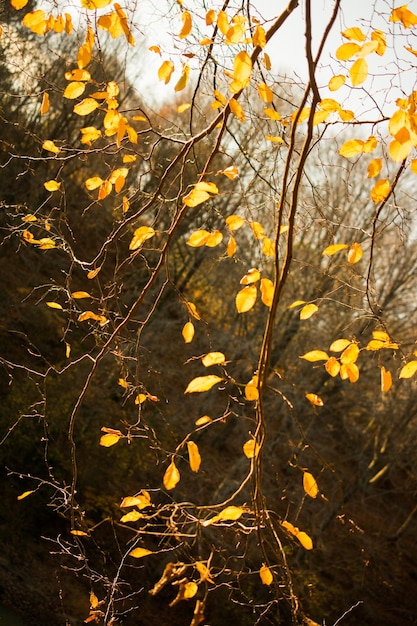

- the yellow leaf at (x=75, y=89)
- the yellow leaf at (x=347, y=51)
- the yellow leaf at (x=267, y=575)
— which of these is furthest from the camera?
the yellow leaf at (x=75, y=89)

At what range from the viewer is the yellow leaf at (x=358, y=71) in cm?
120

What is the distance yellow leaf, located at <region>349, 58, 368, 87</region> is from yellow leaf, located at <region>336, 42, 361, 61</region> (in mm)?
18

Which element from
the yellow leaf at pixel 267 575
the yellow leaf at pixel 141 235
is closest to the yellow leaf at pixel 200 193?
the yellow leaf at pixel 141 235

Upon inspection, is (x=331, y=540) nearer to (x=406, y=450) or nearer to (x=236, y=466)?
(x=406, y=450)

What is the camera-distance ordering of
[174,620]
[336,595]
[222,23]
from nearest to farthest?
1. [222,23]
2. [174,620]
3. [336,595]

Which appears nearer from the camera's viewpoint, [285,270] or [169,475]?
[285,270]

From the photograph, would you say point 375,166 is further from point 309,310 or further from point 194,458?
point 194,458

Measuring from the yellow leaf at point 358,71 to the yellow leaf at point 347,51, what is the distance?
18 millimetres

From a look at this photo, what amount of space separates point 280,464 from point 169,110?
8715 millimetres

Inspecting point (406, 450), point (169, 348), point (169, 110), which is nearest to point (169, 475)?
point (169, 348)

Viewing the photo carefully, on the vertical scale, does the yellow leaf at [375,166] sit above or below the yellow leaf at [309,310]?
above

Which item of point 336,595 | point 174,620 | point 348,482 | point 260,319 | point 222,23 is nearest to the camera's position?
point 222,23

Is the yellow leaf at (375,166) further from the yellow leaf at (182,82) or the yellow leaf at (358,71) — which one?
the yellow leaf at (182,82)

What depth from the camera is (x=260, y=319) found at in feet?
40.8
